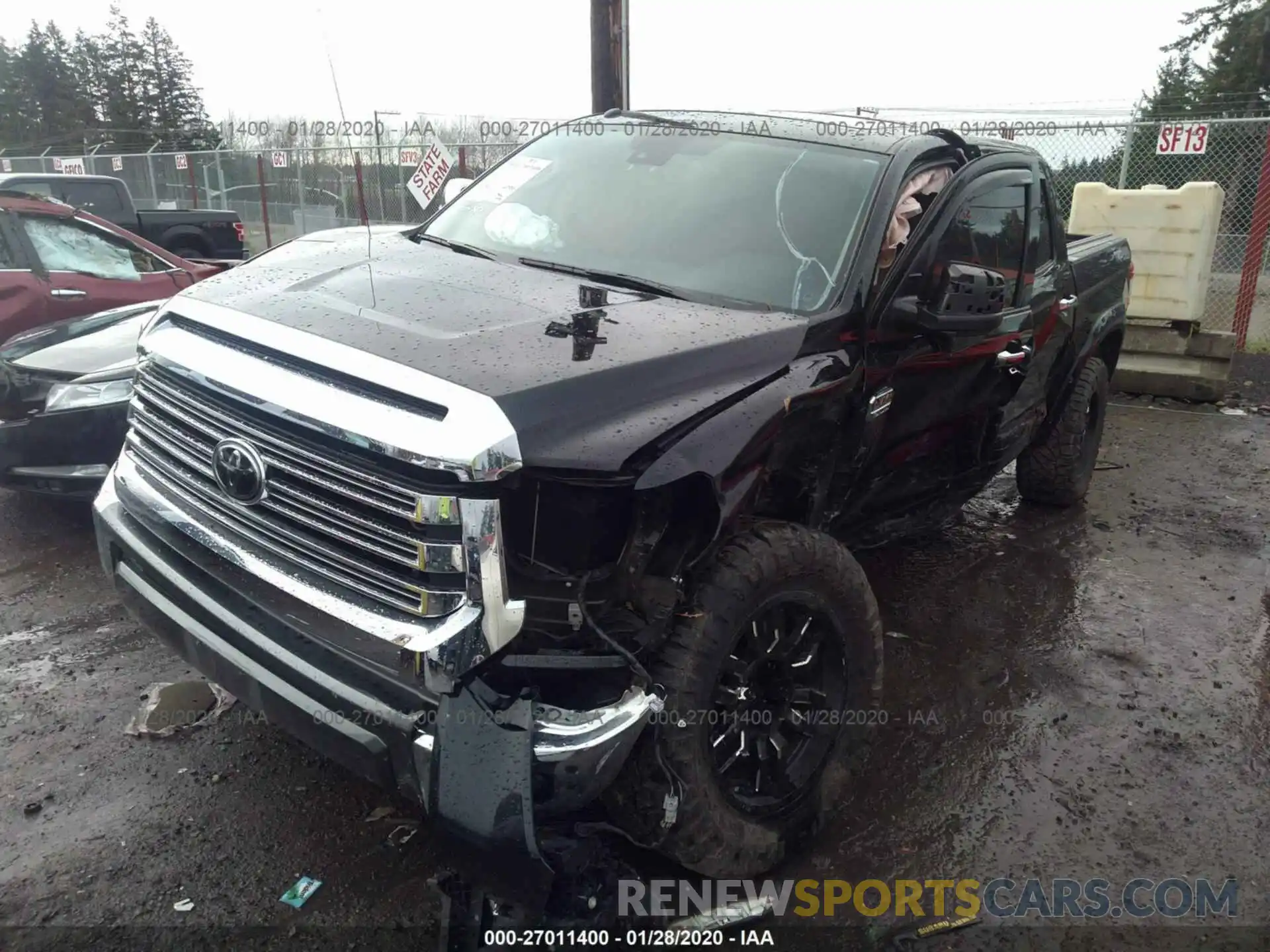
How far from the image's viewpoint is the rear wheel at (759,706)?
2.30m

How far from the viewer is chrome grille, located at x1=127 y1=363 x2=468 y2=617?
2.03 meters

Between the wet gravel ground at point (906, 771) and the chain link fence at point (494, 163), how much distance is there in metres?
2.27

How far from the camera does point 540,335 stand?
2428mm

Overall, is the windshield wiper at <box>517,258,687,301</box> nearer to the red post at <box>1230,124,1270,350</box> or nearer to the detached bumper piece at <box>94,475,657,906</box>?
the detached bumper piece at <box>94,475,657,906</box>

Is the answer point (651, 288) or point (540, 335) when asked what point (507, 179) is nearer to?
point (651, 288)

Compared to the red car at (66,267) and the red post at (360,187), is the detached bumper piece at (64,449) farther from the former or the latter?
the red post at (360,187)

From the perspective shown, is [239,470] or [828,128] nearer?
[239,470]

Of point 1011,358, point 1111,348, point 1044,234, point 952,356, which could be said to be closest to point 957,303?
point 952,356

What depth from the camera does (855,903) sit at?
264 cm

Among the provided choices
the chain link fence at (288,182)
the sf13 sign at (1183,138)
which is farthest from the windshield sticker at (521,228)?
the sf13 sign at (1183,138)

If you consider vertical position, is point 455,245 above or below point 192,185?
above

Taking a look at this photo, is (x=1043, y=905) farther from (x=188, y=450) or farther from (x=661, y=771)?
(x=188, y=450)

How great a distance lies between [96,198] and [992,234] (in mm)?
10987

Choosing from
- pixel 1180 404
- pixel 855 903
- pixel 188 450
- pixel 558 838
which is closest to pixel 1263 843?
pixel 855 903
